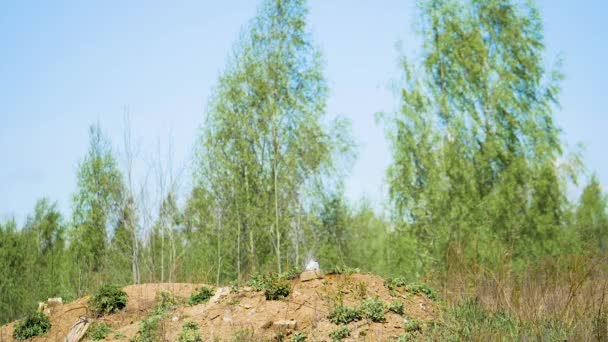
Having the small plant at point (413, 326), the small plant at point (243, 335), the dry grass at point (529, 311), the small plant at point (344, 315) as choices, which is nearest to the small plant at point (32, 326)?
the small plant at point (243, 335)

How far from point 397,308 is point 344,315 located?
923 millimetres

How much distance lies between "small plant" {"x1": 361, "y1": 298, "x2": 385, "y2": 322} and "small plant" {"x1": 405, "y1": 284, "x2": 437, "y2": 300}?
4.40ft

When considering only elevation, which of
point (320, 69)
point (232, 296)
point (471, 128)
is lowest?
point (232, 296)

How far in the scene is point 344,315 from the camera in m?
9.16

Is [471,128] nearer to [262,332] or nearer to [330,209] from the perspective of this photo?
[330,209]

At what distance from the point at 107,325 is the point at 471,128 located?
12.1 metres

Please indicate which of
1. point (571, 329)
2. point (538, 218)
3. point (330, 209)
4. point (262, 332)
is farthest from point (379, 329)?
point (330, 209)

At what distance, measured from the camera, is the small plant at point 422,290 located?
10.8 m

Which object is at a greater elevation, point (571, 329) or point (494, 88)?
point (494, 88)

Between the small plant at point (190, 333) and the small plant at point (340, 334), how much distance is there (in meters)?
1.97

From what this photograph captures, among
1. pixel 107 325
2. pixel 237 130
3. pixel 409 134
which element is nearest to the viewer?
pixel 107 325

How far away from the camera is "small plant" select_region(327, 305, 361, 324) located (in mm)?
9156

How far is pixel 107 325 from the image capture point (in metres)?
11.6

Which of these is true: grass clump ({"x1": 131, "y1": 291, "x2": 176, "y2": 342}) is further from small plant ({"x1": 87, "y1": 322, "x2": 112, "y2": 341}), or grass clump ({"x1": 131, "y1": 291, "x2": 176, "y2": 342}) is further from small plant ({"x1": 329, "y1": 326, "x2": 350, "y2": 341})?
small plant ({"x1": 329, "y1": 326, "x2": 350, "y2": 341})
